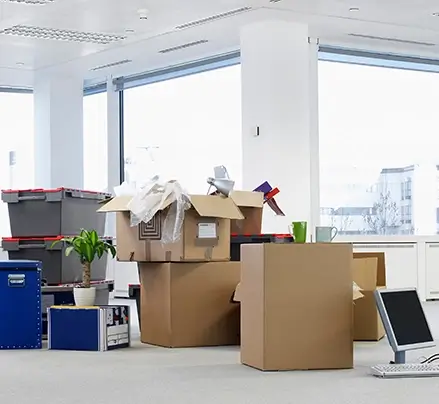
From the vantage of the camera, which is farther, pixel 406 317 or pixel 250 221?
pixel 250 221

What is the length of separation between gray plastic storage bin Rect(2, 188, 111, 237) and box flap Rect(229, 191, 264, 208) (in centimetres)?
131

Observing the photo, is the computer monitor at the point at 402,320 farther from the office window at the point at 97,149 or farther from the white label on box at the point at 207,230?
the office window at the point at 97,149

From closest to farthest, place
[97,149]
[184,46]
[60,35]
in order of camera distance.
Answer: [60,35] → [184,46] → [97,149]

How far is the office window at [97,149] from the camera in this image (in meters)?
10.7

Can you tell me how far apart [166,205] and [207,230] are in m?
0.32

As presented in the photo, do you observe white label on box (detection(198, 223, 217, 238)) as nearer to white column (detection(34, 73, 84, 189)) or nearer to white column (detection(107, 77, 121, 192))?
white column (detection(34, 73, 84, 189))

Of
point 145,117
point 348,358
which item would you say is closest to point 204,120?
point 145,117

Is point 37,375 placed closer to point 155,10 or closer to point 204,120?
point 155,10

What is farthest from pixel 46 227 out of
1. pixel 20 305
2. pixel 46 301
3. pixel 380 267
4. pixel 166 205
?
pixel 380 267

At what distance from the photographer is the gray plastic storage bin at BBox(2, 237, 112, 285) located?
19.2 ft

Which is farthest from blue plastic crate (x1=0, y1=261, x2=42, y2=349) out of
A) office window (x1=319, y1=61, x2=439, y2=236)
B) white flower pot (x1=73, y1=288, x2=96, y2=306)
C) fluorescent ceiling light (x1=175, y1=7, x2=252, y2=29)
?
office window (x1=319, y1=61, x2=439, y2=236)

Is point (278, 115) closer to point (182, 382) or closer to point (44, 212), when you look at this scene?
point (44, 212)

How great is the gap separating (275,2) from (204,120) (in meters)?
2.55

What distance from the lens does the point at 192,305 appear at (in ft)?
16.6
